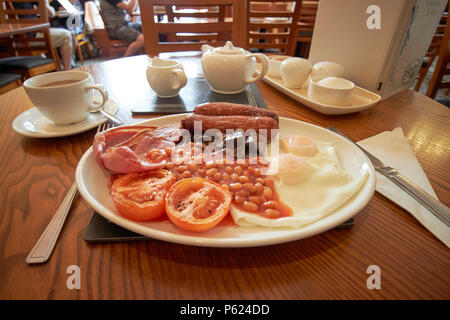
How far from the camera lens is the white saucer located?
0.99 m

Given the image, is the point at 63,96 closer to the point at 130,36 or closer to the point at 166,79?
the point at 166,79

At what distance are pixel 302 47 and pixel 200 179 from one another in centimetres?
534

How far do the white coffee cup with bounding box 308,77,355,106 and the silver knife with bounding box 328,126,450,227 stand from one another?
0.47 m

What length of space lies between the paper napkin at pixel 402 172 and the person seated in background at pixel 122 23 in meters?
5.83

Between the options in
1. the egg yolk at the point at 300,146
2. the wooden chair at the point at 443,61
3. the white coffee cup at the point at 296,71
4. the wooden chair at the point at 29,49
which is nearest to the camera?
the egg yolk at the point at 300,146

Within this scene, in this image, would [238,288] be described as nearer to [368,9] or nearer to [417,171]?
[417,171]

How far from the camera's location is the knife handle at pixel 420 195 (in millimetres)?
658

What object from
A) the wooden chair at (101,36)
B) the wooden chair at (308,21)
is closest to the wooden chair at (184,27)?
the wooden chair at (308,21)

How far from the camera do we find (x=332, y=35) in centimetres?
159

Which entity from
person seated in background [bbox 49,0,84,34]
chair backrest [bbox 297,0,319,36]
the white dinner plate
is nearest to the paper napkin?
the white dinner plate

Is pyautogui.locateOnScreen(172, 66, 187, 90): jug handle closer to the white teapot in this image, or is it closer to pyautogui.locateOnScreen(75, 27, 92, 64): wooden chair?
the white teapot

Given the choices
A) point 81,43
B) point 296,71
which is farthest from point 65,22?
point 296,71

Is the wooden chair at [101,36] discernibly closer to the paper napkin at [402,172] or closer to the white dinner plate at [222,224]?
the white dinner plate at [222,224]
